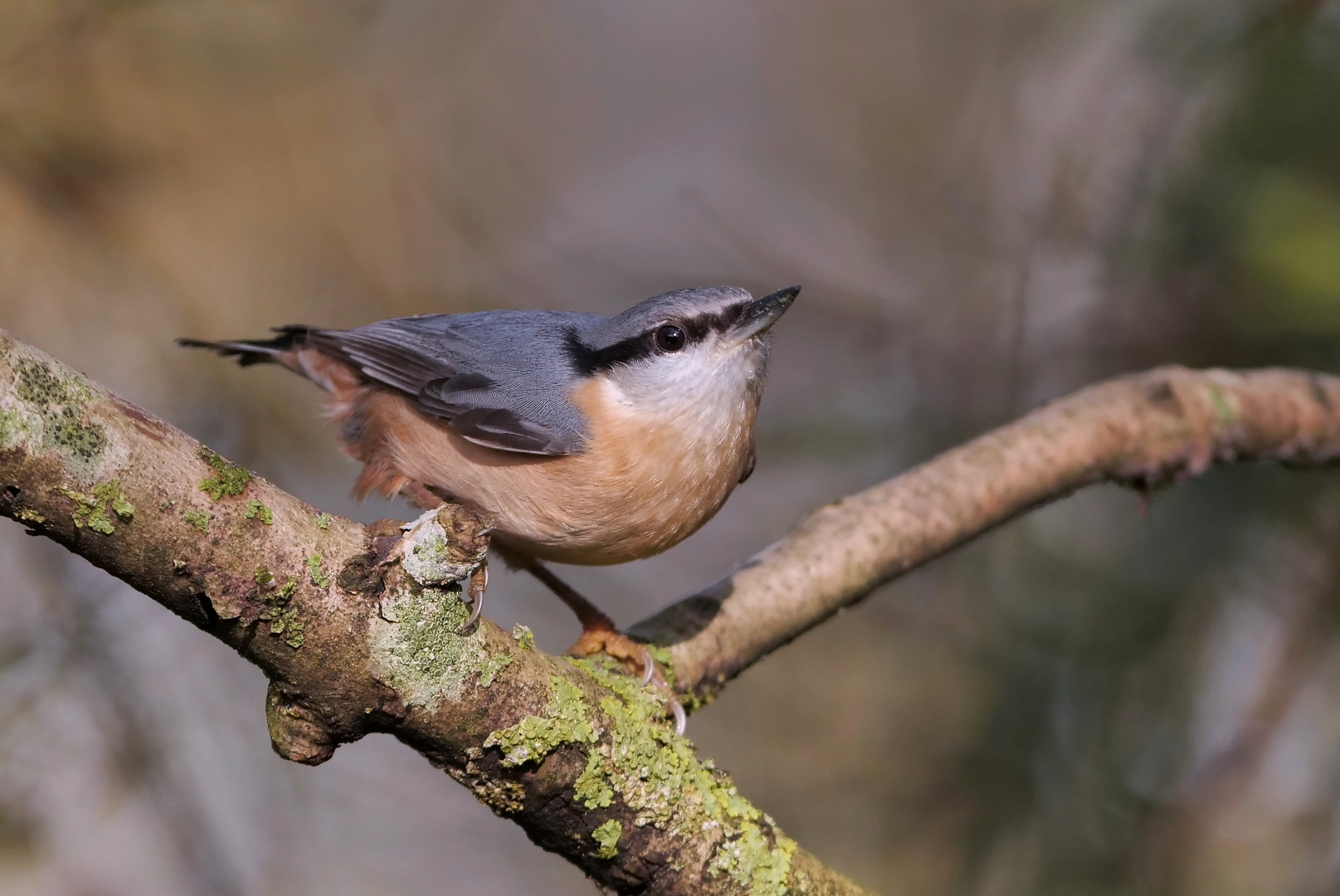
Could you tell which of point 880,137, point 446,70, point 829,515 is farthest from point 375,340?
point 880,137

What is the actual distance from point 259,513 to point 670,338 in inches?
51.7

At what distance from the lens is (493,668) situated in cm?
160

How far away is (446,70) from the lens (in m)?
5.61

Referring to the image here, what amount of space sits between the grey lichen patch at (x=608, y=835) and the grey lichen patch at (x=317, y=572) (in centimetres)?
64

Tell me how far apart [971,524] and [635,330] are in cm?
117

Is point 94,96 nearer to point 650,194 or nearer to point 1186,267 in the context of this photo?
point 650,194

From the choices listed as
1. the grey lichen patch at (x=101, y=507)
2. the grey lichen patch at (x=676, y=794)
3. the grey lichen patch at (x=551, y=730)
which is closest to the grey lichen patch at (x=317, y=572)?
the grey lichen patch at (x=101, y=507)

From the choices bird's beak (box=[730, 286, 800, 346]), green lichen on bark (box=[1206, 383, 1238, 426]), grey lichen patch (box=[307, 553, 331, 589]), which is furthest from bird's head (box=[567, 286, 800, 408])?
green lichen on bark (box=[1206, 383, 1238, 426])

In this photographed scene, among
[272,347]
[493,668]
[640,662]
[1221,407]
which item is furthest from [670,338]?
[1221,407]

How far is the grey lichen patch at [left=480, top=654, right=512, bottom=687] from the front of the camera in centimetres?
158

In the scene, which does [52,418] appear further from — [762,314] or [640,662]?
[762,314]

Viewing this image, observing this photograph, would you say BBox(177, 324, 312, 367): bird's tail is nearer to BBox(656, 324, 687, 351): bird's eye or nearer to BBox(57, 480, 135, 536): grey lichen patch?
BBox(656, 324, 687, 351): bird's eye

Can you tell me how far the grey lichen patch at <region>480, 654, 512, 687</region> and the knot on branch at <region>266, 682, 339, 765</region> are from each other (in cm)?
23

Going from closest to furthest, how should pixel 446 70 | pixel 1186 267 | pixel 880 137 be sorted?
pixel 1186 267
pixel 446 70
pixel 880 137
